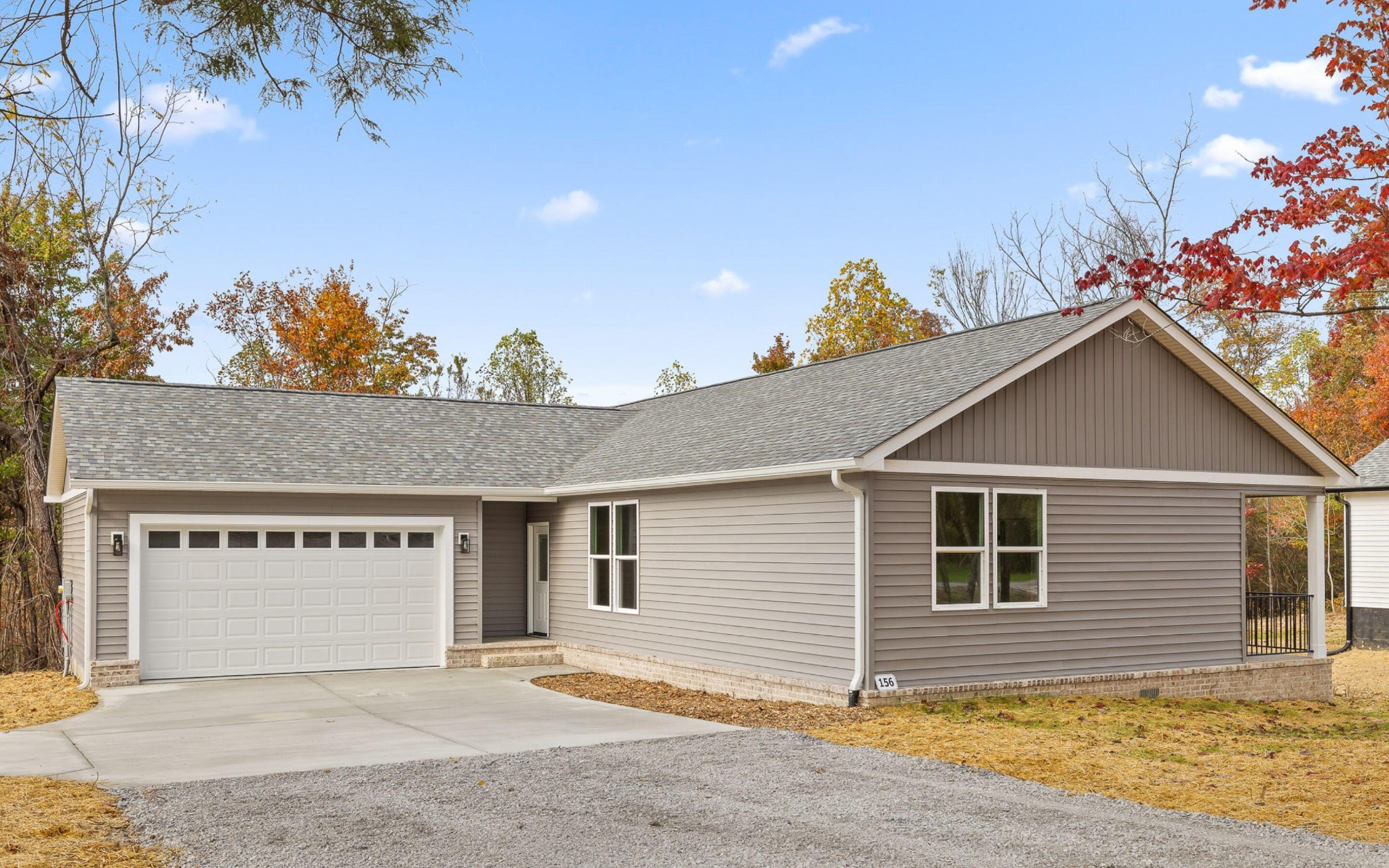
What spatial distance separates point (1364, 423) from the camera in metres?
31.1

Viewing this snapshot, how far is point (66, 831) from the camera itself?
7.20 meters

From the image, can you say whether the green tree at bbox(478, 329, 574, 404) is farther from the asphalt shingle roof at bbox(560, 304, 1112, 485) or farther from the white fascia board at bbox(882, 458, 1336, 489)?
the white fascia board at bbox(882, 458, 1336, 489)

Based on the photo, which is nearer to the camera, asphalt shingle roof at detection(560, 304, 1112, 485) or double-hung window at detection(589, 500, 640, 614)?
asphalt shingle roof at detection(560, 304, 1112, 485)

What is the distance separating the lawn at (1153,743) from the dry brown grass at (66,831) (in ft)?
19.4

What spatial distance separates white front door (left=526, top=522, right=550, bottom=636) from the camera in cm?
1920

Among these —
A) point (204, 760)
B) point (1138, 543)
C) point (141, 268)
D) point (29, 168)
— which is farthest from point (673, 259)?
point (204, 760)

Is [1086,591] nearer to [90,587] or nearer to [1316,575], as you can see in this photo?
[1316,575]

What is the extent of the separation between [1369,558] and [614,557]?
15740 millimetres

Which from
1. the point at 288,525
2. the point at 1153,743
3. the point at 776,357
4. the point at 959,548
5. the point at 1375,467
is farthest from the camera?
the point at 776,357

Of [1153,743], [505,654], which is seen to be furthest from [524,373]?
[1153,743]

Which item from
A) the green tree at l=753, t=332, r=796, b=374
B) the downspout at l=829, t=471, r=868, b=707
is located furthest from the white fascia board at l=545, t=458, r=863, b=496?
the green tree at l=753, t=332, r=796, b=374

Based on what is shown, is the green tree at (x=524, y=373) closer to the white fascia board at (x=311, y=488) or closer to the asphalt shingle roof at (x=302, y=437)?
the asphalt shingle roof at (x=302, y=437)

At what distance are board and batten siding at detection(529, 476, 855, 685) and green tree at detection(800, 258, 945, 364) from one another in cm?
2010

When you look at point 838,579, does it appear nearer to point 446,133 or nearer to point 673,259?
point 446,133
